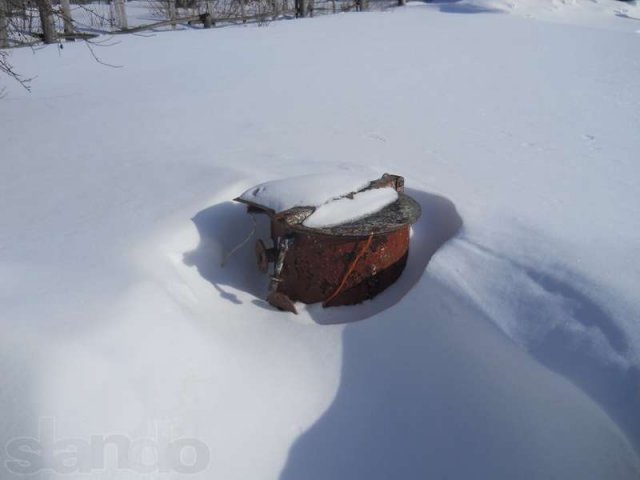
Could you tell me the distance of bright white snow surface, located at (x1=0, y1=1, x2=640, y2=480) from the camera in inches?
59.4

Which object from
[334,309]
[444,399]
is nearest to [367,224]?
[334,309]

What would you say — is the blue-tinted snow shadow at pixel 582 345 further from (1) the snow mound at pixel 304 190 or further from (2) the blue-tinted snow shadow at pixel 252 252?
(1) the snow mound at pixel 304 190

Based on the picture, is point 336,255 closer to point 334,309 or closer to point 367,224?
point 367,224

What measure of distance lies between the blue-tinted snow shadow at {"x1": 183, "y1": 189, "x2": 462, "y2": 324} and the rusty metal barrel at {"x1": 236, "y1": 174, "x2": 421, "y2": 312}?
59mm

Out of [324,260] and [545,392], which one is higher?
[324,260]

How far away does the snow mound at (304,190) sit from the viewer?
212 cm

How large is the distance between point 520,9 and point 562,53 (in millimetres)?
3959

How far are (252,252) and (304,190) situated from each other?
0.57 m

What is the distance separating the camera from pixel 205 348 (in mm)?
1846

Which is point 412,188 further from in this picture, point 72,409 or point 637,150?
point 72,409

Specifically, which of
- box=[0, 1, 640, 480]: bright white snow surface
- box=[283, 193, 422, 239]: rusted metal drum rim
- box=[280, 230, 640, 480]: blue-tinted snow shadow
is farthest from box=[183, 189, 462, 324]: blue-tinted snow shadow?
box=[283, 193, 422, 239]: rusted metal drum rim

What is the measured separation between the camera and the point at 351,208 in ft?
6.93

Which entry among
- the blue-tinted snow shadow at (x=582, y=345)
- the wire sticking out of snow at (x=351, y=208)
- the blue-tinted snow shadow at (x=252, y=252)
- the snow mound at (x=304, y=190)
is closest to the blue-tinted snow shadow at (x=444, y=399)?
the blue-tinted snow shadow at (x=582, y=345)

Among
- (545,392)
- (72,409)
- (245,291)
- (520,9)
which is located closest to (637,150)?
(545,392)
